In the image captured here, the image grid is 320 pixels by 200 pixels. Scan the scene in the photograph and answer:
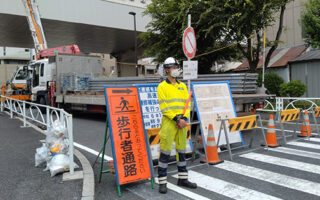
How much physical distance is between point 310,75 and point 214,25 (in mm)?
9084

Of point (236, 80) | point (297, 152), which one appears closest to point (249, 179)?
point (297, 152)

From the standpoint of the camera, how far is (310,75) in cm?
1958

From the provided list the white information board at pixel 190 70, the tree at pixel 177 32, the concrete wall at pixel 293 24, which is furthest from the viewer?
the concrete wall at pixel 293 24

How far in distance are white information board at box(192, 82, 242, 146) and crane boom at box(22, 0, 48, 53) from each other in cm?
1583

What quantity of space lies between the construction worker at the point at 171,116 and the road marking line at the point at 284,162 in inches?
86.7

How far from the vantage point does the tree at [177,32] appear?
16.2 m

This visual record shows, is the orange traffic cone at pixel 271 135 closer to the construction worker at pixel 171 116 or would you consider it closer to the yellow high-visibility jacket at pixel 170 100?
the construction worker at pixel 171 116

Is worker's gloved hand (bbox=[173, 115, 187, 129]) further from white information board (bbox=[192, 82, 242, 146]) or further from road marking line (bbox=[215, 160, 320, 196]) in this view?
white information board (bbox=[192, 82, 242, 146])

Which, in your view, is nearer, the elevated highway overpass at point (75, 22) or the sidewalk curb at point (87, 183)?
the sidewalk curb at point (87, 183)

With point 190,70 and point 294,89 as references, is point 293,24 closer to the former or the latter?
point 294,89

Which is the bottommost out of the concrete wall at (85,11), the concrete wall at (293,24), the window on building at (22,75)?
the window on building at (22,75)

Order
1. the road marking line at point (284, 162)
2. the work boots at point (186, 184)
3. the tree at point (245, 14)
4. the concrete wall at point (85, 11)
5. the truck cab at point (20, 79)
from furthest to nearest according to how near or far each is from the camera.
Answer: the concrete wall at point (85, 11)
the truck cab at point (20, 79)
the tree at point (245, 14)
the road marking line at point (284, 162)
the work boots at point (186, 184)

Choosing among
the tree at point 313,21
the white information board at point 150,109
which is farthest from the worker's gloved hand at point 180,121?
the tree at point 313,21

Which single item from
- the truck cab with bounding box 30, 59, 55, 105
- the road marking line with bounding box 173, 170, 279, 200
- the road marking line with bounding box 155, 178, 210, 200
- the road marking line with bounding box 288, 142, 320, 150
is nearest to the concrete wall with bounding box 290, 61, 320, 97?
the road marking line with bounding box 288, 142, 320, 150
